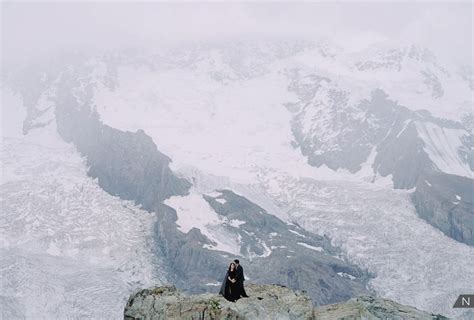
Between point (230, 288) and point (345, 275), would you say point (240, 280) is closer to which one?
point (230, 288)

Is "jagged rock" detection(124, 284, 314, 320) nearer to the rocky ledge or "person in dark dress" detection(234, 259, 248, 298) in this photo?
the rocky ledge

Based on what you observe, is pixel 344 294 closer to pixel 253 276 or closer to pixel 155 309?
pixel 253 276

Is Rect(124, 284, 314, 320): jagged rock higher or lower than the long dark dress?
lower

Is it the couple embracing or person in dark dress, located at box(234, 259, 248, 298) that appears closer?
the couple embracing

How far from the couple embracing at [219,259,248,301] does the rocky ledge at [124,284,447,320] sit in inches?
12.0

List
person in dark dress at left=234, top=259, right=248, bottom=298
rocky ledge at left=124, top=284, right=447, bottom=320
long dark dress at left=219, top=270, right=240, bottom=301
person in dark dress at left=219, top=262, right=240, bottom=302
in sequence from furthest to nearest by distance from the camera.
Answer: long dark dress at left=219, top=270, right=240, bottom=301 → person in dark dress at left=219, top=262, right=240, bottom=302 → person in dark dress at left=234, top=259, right=248, bottom=298 → rocky ledge at left=124, top=284, right=447, bottom=320

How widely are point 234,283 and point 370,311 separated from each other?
663 cm

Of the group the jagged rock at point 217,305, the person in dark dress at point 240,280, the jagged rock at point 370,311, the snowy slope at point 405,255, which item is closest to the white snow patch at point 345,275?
the snowy slope at point 405,255

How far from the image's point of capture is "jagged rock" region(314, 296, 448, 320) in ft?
107

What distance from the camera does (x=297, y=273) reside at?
193375 mm

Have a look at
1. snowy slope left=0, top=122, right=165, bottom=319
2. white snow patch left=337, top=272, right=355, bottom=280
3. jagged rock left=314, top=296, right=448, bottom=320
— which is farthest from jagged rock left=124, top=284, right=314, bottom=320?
white snow patch left=337, top=272, right=355, bottom=280

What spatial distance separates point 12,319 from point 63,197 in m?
56.3

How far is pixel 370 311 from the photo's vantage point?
32.9 metres

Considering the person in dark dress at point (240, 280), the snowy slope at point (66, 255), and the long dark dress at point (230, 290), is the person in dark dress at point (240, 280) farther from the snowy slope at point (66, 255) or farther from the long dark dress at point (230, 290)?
the snowy slope at point (66, 255)
